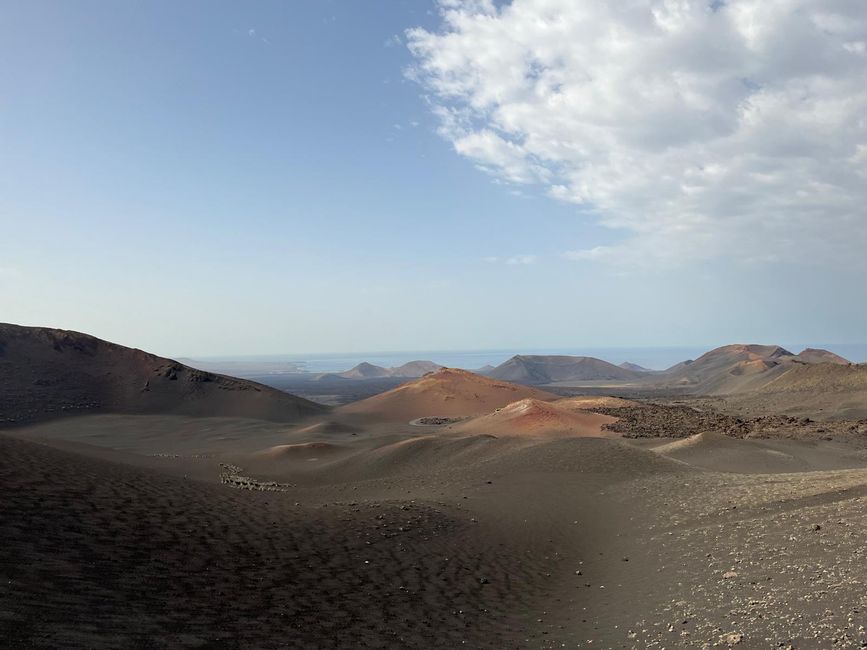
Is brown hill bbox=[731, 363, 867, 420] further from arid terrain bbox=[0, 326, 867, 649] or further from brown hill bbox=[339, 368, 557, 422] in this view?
arid terrain bbox=[0, 326, 867, 649]

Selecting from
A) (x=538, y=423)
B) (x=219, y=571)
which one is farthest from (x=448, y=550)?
(x=538, y=423)

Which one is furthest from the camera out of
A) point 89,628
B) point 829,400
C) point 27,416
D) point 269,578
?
point 829,400

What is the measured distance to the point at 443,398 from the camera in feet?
224

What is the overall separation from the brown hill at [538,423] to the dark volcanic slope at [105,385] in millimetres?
27125

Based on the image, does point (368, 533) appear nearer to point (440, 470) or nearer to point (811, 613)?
point (811, 613)

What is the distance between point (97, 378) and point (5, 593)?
200 ft

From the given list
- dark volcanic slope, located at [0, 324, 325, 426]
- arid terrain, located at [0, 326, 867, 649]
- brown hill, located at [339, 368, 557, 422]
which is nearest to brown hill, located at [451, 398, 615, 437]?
arid terrain, located at [0, 326, 867, 649]

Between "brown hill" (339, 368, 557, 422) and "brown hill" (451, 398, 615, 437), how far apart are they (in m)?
21.5

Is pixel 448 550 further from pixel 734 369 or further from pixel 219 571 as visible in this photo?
pixel 734 369

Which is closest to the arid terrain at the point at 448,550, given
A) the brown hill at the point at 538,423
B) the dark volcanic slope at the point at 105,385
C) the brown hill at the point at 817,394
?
the brown hill at the point at 538,423

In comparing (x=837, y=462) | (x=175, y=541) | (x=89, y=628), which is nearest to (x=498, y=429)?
(x=837, y=462)

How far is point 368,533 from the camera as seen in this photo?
1324 centimetres

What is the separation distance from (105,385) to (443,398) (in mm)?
38409

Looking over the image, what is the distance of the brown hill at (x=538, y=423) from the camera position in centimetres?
3478
